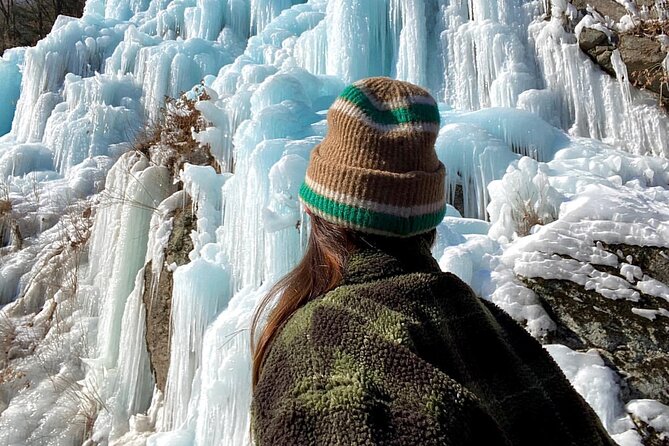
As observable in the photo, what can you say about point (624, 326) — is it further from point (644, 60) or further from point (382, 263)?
point (644, 60)

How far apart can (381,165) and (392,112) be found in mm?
108

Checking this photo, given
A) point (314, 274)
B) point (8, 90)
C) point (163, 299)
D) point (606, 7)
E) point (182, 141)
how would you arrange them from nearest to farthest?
point (314, 274)
point (163, 299)
point (606, 7)
point (182, 141)
point (8, 90)

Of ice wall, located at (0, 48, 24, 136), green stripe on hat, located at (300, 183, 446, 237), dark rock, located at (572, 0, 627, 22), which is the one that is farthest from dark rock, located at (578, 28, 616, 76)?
ice wall, located at (0, 48, 24, 136)

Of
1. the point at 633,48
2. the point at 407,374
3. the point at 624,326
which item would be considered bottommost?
the point at 624,326

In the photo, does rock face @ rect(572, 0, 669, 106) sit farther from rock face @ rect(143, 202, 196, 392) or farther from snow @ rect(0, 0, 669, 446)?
rock face @ rect(143, 202, 196, 392)

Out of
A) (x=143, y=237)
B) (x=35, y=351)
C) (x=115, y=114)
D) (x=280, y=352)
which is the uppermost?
(x=280, y=352)

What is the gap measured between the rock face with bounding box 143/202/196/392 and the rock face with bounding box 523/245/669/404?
8.49 feet

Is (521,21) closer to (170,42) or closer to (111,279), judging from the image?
(111,279)

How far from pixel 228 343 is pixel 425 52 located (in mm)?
3764

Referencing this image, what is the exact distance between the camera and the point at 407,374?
2.74ft

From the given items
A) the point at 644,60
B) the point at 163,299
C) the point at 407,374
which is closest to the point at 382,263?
the point at 407,374

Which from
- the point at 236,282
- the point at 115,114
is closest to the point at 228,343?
the point at 236,282

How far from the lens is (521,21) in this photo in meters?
5.52

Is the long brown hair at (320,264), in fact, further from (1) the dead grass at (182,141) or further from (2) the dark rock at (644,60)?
(2) the dark rock at (644,60)
